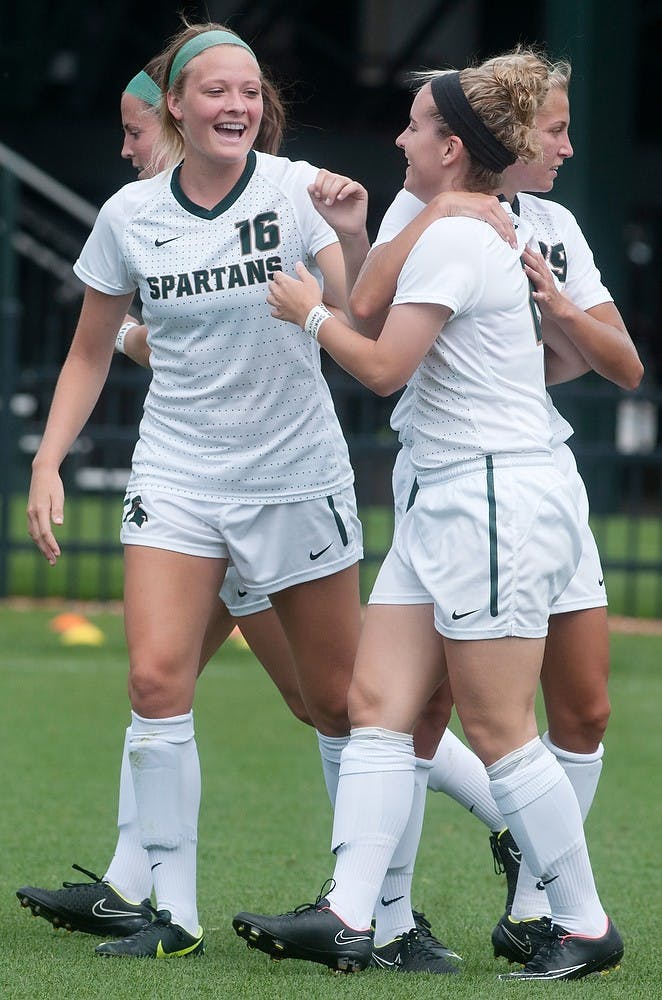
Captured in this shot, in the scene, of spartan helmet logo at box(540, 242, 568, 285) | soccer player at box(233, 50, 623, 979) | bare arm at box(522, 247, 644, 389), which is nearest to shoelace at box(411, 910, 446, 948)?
soccer player at box(233, 50, 623, 979)

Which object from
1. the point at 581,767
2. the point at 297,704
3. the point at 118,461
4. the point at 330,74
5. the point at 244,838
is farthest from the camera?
the point at 330,74

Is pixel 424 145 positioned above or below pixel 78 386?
above

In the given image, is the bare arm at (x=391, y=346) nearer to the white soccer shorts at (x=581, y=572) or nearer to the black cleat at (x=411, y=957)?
the white soccer shorts at (x=581, y=572)

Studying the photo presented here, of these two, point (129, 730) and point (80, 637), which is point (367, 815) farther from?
point (80, 637)

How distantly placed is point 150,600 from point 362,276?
88 centimetres

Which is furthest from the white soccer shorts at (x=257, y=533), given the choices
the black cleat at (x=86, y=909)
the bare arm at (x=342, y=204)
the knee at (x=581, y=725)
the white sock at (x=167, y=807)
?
the black cleat at (x=86, y=909)

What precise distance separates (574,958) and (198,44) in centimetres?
221

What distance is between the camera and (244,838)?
5129 millimetres

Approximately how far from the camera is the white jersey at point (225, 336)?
148 inches

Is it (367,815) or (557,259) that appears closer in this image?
(367,815)

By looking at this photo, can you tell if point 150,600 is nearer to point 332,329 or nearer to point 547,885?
point 332,329

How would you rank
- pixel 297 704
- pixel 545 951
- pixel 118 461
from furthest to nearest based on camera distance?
pixel 118 461 < pixel 297 704 < pixel 545 951

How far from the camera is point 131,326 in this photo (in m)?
4.42

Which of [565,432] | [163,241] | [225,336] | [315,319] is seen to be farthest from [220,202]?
[565,432]
